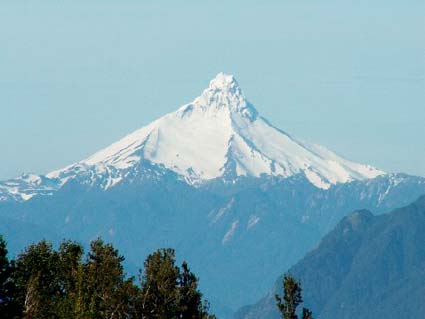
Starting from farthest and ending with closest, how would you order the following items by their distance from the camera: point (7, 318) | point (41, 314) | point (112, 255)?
1. point (112, 255)
2. point (41, 314)
3. point (7, 318)

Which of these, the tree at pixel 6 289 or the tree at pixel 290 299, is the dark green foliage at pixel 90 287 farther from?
the tree at pixel 290 299

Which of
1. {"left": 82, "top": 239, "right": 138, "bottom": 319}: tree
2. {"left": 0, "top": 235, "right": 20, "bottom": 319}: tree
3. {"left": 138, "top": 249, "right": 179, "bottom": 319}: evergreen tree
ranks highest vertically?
{"left": 138, "top": 249, "right": 179, "bottom": 319}: evergreen tree

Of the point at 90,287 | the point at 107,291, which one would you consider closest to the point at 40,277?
the point at 90,287

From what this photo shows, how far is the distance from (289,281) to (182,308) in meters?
11.9

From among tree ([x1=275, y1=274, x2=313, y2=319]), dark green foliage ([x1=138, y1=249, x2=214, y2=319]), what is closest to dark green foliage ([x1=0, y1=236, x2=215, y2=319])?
dark green foliage ([x1=138, y1=249, x2=214, y2=319])

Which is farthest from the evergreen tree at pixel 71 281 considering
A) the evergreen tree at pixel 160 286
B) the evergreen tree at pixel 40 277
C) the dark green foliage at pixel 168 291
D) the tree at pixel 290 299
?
the tree at pixel 290 299

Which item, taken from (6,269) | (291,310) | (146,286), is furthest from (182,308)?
(6,269)

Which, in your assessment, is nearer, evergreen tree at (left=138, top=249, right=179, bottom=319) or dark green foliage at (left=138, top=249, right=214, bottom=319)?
evergreen tree at (left=138, top=249, right=179, bottom=319)

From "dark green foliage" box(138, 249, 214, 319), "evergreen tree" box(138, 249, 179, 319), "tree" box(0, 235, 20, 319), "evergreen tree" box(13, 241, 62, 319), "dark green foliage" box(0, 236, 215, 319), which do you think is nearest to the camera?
"tree" box(0, 235, 20, 319)

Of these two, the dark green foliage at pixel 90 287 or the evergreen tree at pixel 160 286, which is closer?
the dark green foliage at pixel 90 287

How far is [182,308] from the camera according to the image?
5020 inches

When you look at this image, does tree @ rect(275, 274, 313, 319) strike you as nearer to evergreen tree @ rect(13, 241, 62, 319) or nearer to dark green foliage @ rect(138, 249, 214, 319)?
dark green foliage @ rect(138, 249, 214, 319)

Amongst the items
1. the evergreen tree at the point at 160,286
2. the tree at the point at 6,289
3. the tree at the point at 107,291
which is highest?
the evergreen tree at the point at 160,286

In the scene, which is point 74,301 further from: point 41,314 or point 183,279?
point 183,279
